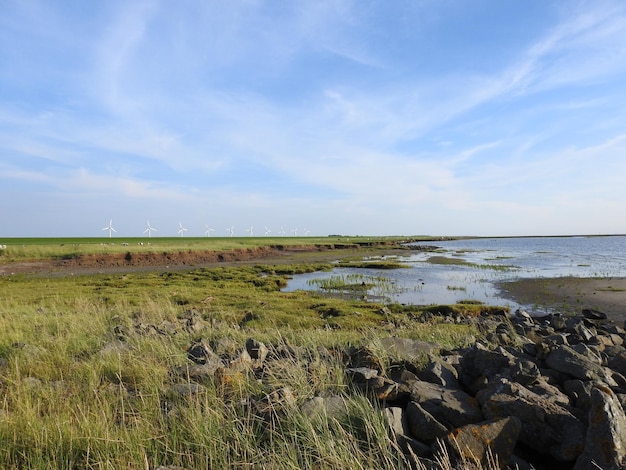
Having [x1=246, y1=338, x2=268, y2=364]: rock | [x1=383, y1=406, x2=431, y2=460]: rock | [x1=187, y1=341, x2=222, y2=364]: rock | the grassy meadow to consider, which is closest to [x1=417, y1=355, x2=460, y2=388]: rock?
the grassy meadow

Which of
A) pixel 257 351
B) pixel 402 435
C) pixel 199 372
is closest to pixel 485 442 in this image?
pixel 402 435

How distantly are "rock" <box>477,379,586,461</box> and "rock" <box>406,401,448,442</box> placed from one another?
75 cm

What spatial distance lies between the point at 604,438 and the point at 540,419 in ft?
2.24

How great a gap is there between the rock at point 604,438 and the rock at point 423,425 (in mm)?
1311

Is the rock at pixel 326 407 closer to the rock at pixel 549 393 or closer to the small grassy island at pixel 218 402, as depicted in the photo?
the small grassy island at pixel 218 402

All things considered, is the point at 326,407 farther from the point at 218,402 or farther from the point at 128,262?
the point at 128,262

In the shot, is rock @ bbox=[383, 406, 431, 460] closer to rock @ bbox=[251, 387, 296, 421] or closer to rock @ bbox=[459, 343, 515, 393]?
rock @ bbox=[251, 387, 296, 421]

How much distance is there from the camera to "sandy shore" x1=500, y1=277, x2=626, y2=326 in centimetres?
2491

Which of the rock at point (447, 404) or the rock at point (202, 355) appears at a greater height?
the rock at point (447, 404)

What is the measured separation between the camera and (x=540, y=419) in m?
4.32

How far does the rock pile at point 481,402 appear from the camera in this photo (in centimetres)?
388

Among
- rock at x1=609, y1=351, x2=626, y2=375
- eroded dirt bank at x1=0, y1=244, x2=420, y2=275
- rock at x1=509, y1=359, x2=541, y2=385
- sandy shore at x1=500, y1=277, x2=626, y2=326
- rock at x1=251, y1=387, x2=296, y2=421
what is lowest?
sandy shore at x1=500, y1=277, x2=626, y2=326

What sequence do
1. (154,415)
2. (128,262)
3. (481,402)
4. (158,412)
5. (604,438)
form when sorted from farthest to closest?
(128,262), (158,412), (154,415), (481,402), (604,438)

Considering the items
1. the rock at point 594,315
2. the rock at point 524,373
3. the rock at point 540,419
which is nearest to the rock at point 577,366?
the rock at point 524,373
